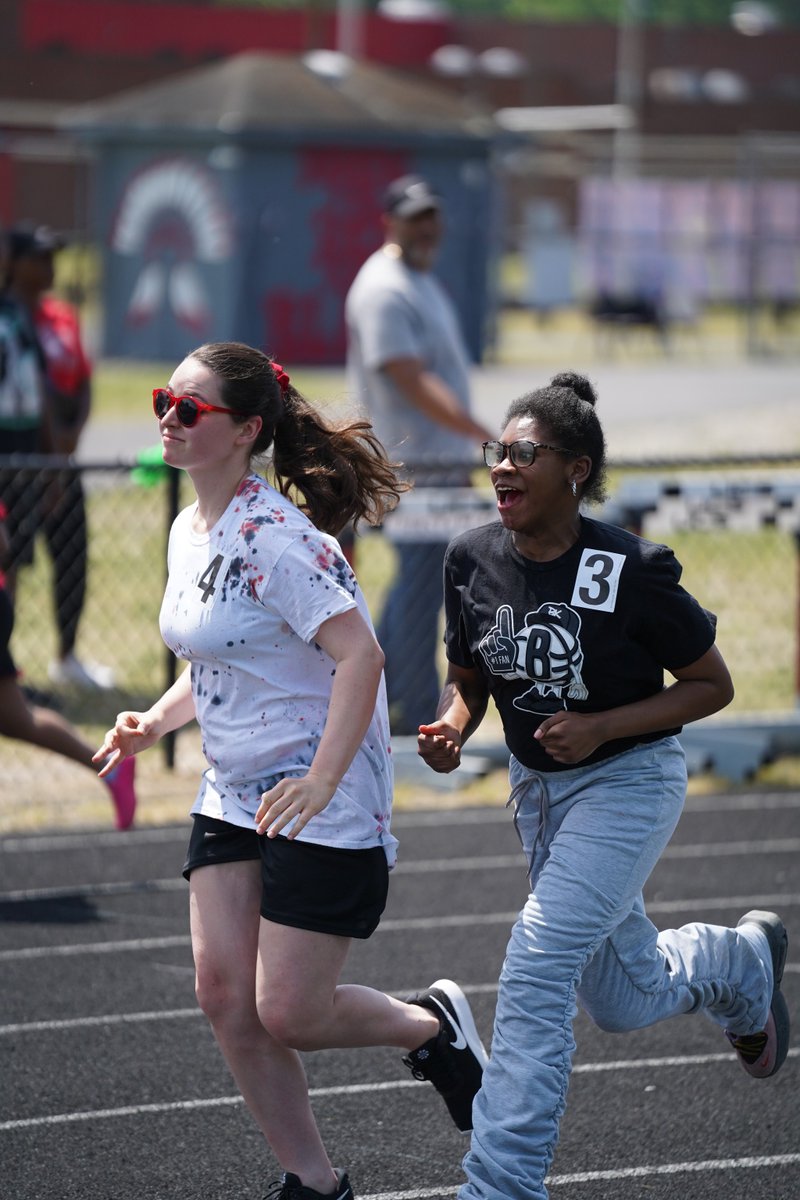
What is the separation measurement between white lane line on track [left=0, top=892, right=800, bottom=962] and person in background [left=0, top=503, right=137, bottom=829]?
460mm

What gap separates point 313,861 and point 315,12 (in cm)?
4274

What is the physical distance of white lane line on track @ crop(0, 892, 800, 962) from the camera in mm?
5473

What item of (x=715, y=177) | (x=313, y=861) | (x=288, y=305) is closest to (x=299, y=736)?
(x=313, y=861)

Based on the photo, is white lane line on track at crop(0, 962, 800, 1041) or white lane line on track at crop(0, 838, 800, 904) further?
white lane line on track at crop(0, 838, 800, 904)

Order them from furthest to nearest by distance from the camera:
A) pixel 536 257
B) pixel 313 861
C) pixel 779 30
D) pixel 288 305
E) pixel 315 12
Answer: pixel 779 30 → pixel 315 12 → pixel 536 257 → pixel 288 305 → pixel 313 861

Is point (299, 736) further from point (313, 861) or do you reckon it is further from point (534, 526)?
point (534, 526)

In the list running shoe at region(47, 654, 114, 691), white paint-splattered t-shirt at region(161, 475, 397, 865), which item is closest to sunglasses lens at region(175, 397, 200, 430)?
white paint-splattered t-shirt at region(161, 475, 397, 865)

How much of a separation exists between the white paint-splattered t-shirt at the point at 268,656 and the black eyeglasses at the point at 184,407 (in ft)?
0.62

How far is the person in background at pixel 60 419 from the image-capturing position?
27.2 ft

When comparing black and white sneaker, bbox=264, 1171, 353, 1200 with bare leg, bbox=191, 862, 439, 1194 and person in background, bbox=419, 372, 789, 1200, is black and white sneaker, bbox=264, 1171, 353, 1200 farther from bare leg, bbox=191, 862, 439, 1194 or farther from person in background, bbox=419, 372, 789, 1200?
person in background, bbox=419, 372, 789, 1200

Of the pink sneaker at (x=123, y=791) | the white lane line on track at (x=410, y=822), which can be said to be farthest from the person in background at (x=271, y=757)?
the white lane line on track at (x=410, y=822)

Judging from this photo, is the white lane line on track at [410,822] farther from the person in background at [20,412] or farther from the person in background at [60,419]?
the person in background at [60,419]

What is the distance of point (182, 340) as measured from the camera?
22.2m

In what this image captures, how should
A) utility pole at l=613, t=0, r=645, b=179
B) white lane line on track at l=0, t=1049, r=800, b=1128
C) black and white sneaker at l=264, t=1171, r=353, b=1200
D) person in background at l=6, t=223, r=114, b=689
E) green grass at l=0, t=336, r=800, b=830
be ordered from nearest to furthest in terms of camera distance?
black and white sneaker at l=264, t=1171, r=353, b=1200 < white lane line on track at l=0, t=1049, r=800, b=1128 < green grass at l=0, t=336, r=800, b=830 < person in background at l=6, t=223, r=114, b=689 < utility pole at l=613, t=0, r=645, b=179
